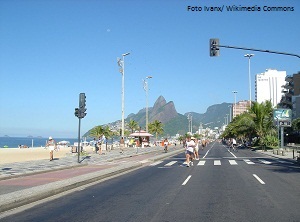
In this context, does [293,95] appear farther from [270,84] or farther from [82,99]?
[82,99]

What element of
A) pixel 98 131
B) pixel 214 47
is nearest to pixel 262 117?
pixel 98 131

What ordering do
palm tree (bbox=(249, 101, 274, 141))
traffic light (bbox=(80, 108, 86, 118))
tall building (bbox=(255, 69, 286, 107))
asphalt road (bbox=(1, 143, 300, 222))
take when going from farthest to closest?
tall building (bbox=(255, 69, 286, 107))
palm tree (bbox=(249, 101, 274, 141))
traffic light (bbox=(80, 108, 86, 118))
asphalt road (bbox=(1, 143, 300, 222))

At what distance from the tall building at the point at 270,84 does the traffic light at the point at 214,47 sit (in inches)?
6531

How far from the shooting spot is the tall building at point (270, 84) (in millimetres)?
178125

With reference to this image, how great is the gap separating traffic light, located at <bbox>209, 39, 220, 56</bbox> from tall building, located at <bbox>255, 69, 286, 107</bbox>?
165887mm

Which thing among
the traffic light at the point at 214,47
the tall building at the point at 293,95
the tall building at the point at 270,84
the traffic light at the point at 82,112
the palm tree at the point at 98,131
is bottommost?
the palm tree at the point at 98,131

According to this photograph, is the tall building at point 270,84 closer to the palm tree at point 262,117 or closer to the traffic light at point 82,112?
the palm tree at point 262,117

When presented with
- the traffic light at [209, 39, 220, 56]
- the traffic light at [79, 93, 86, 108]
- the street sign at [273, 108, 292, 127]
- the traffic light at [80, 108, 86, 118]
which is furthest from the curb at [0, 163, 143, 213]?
the street sign at [273, 108, 292, 127]

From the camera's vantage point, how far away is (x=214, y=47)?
1986cm

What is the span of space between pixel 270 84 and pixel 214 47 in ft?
557

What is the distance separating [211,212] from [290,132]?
83.2 meters

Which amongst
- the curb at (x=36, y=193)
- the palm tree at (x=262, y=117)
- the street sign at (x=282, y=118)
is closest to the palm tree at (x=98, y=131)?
the palm tree at (x=262, y=117)

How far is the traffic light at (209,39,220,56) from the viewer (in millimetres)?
19844

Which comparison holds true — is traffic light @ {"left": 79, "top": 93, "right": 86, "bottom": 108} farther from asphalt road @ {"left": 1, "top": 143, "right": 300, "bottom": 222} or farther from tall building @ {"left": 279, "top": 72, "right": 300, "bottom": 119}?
tall building @ {"left": 279, "top": 72, "right": 300, "bottom": 119}
